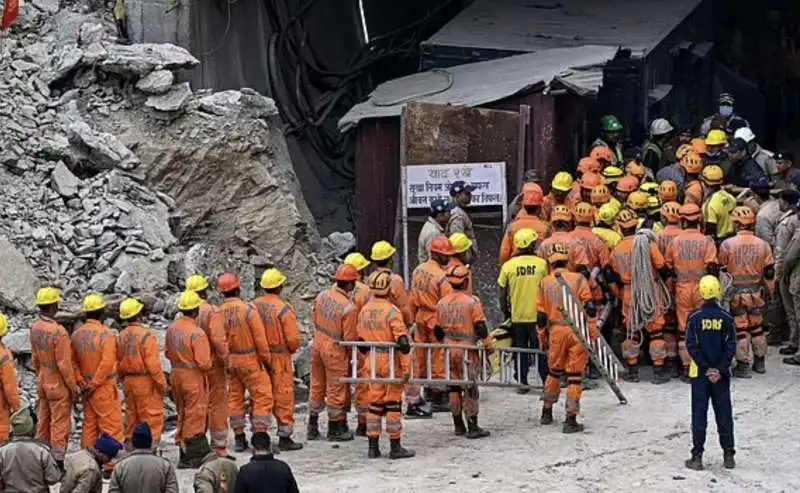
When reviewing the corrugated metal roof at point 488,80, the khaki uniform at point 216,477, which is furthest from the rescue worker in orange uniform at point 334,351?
the corrugated metal roof at point 488,80

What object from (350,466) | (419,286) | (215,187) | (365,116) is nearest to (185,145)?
(215,187)

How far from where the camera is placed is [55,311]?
15.4 meters

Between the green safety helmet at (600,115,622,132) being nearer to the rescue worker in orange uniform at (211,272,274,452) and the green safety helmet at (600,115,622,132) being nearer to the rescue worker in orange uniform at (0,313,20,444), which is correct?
the rescue worker in orange uniform at (211,272,274,452)

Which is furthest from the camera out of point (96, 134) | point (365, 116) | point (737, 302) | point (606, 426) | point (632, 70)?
A: point (632, 70)

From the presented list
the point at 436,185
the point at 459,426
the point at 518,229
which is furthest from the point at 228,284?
the point at 436,185

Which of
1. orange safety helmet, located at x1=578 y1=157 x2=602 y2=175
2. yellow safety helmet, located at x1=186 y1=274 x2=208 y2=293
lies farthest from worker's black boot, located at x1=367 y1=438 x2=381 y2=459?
orange safety helmet, located at x1=578 y1=157 x2=602 y2=175

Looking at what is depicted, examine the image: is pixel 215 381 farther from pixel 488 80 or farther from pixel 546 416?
pixel 488 80

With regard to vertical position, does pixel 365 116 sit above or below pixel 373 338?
above

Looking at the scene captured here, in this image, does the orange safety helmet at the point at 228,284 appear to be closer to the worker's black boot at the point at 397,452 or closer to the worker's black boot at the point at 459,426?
the worker's black boot at the point at 397,452

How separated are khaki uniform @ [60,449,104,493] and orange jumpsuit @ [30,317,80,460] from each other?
78.2 inches

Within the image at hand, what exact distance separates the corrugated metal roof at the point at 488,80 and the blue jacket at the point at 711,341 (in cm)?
639

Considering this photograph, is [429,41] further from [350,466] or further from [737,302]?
[350,466]

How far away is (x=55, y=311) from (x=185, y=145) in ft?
16.4

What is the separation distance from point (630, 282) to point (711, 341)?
3.41m
